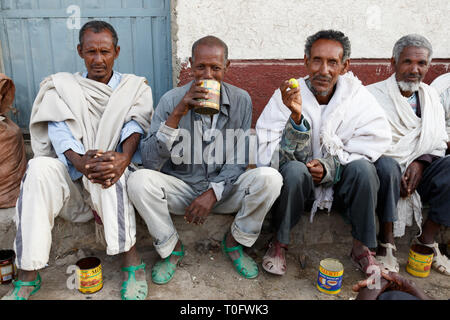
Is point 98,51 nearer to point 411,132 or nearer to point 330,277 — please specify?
point 330,277

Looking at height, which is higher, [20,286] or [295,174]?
[295,174]

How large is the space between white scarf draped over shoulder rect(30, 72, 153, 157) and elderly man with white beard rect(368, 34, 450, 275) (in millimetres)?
1749

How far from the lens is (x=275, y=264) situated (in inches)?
92.9

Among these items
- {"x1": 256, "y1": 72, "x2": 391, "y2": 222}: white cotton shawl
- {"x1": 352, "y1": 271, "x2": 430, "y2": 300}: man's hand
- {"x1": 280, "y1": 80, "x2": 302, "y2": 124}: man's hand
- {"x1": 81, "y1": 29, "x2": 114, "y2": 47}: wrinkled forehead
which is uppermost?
{"x1": 81, "y1": 29, "x2": 114, "y2": 47}: wrinkled forehead

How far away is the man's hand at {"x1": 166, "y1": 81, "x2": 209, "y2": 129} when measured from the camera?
196 centimetres

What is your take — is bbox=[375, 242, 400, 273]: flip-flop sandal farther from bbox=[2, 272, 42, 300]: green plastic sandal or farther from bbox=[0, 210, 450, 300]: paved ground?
bbox=[2, 272, 42, 300]: green plastic sandal

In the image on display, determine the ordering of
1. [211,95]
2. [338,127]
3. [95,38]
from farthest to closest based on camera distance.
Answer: [338,127]
[95,38]
[211,95]

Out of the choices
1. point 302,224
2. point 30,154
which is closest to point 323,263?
point 302,224

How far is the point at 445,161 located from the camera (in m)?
2.50

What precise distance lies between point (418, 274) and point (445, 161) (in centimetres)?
80

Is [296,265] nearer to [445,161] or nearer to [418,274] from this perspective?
[418,274]

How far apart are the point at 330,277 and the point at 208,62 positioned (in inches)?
59.4

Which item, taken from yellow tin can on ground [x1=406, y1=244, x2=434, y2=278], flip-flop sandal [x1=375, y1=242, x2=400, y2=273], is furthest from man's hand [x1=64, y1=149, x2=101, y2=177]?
yellow tin can on ground [x1=406, y1=244, x2=434, y2=278]

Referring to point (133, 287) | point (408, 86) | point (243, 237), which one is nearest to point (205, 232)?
point (243, 237)
